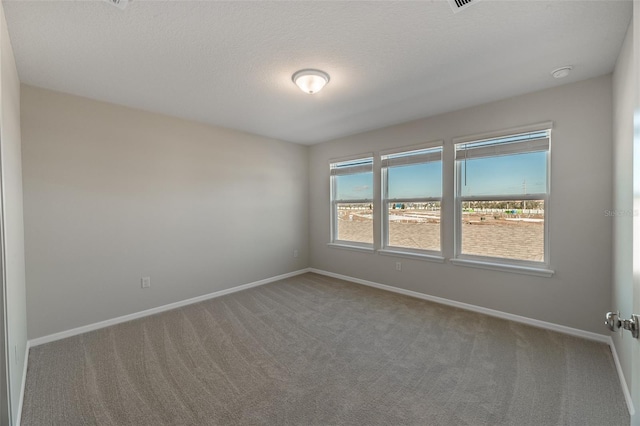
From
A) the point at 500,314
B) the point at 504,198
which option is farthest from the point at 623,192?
the point at 500,314

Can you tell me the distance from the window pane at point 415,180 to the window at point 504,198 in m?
0.29

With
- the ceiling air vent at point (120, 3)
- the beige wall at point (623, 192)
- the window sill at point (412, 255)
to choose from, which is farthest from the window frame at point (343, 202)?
the ceiling air vent at point (120, 3)

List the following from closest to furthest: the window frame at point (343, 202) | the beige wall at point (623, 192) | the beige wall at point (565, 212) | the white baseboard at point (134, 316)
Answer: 1. the beige wall at point (623, 192)
2. the beige wall at point (565, 212)
3. the white baseboard at point (134, 316)
4. the window frame at point (343, 202)

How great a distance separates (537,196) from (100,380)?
4.46 metres

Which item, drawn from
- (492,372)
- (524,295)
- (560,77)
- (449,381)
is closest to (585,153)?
(560,77)

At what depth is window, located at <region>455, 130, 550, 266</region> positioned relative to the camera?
2.90 m

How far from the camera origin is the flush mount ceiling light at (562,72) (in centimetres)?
235

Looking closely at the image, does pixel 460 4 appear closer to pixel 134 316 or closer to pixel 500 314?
pixel 500 314

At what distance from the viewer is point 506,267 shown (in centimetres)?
302

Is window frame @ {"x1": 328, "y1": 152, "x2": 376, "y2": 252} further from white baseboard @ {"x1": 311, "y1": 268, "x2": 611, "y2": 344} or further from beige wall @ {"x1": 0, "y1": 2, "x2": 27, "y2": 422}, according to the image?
beige wall @ {"x1": 0, "y1": 2, "x2": 27, "y2": 422}

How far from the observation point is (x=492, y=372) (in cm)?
207

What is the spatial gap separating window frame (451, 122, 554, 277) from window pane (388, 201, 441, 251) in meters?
0.28

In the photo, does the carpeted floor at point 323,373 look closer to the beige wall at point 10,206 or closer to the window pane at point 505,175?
the beige wall at point 10,206

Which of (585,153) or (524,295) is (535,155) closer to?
(585,153)
